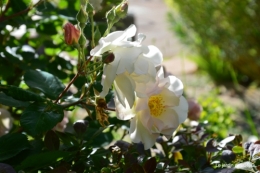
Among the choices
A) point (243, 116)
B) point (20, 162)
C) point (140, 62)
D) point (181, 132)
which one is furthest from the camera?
point (243, 116)

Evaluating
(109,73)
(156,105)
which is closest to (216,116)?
(156,105)

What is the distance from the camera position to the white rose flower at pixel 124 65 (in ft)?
2.06

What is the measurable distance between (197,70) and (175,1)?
3.02 feet

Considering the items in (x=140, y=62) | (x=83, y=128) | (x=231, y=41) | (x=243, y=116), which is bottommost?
(x=243, y=116)

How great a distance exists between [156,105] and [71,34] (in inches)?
6.3

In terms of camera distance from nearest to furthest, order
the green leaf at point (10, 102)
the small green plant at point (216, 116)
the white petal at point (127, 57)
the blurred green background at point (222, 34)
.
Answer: the white petal at point (127, 57) → the green leaf at point (10, 102) → the small green plant at point (216, 116) → the blurred green background at point (222, 34)

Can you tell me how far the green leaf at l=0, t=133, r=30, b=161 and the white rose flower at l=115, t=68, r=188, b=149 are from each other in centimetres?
16

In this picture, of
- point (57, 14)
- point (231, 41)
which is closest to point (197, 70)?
point (231, 41)

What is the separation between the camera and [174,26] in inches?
183

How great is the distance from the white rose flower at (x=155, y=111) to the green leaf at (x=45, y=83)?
169mm

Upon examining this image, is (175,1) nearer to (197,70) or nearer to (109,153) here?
(197,70)

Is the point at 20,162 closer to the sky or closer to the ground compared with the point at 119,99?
closer to the ground

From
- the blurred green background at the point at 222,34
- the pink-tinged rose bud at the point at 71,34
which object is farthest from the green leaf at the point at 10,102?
the blurred green background at the point at 222,34

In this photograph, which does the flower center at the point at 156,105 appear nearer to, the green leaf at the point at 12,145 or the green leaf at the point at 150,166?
the green leaf at the point at 150,166
